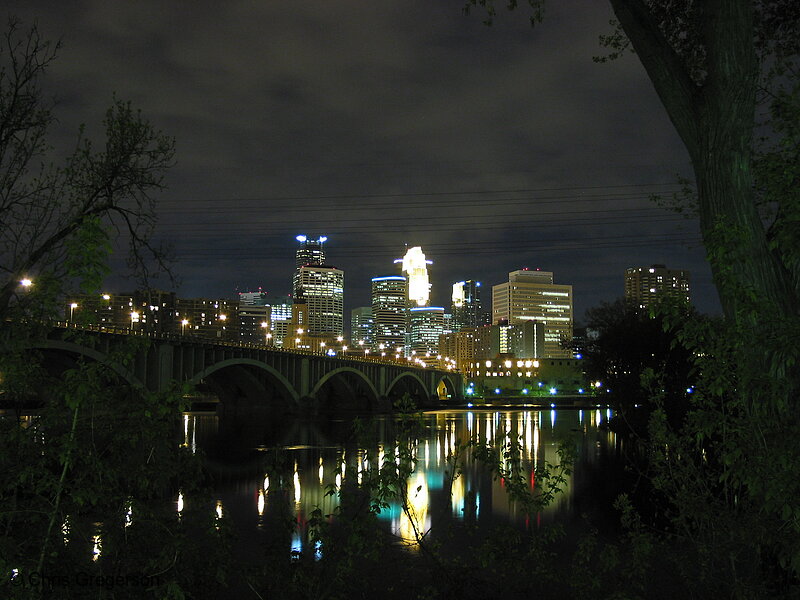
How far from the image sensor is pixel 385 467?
10.6 metres

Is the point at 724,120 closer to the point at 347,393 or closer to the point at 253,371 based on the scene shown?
the point at 253,371

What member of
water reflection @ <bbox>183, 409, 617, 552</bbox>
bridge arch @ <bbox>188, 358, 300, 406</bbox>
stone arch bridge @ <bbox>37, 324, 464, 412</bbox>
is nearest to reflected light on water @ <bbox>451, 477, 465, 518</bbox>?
water reflection @ <bbox>183, 409, 617, 552</bbox>

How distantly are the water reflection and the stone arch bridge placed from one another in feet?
13.3

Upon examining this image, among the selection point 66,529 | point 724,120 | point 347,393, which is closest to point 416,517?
point 66,529

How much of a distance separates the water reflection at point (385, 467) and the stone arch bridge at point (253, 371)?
4050 mm

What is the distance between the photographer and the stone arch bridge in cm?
Result: 4434

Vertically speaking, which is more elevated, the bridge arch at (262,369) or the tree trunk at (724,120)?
the tree trunk at (724,120)

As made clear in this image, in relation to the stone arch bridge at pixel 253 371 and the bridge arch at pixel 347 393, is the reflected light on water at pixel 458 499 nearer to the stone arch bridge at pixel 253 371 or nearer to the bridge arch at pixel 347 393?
the stone arch bridge at pixel 253 371

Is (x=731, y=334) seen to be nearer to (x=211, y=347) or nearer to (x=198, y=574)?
(x=198, y=574)

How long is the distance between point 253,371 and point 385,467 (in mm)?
91927

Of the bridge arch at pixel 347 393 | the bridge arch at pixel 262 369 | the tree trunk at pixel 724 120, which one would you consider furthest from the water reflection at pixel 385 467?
the bridge arch at pixel 347 393

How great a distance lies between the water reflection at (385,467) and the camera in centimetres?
1184

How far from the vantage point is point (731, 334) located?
786 centimetres

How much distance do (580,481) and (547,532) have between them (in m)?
28.8
